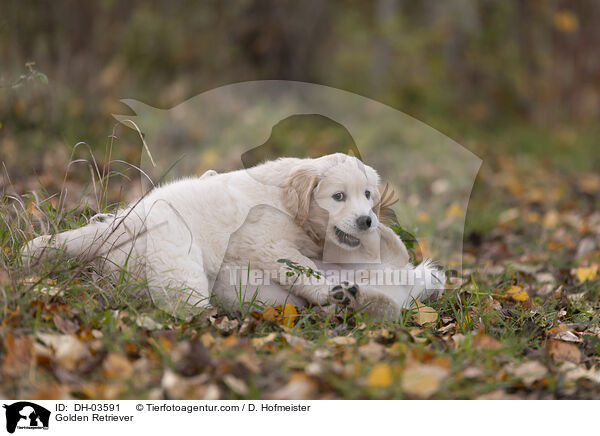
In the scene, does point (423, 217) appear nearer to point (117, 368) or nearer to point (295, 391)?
point (295, 391)

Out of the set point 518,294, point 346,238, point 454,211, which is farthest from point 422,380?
point 454,211

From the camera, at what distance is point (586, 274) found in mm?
5059

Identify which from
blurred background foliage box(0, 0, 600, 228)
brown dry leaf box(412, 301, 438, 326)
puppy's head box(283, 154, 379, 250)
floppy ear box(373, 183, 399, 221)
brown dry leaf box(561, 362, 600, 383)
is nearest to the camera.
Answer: brown dry leaf box(561, 362, 600, 383)

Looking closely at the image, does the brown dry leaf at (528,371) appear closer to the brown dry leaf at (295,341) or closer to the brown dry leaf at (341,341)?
the brown dry leaf at (341,341)

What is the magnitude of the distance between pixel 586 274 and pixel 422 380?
2.94 metres

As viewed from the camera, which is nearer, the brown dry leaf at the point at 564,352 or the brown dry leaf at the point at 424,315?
the brown dry leaf at the point at 564,352

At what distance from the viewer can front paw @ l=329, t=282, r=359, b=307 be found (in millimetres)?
3553

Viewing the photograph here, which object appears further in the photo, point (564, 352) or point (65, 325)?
point (564, 352)

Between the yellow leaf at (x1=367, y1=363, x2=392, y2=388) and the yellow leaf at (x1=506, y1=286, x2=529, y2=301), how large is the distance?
187cm

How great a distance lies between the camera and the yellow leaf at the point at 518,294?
4.22 m

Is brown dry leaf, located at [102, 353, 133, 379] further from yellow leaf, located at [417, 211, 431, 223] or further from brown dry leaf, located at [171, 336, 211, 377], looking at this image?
yellow leaf, located at [417, 211, 431, 223]

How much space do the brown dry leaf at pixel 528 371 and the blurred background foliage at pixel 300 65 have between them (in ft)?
17.9
